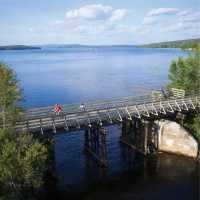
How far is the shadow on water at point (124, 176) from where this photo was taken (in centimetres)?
3023

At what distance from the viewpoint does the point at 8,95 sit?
26.0 meters

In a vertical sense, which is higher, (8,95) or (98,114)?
(8,95)

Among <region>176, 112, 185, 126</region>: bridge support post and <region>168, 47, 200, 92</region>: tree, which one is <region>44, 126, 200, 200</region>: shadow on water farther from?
<region>168, 47, 200, 92</region>: tree

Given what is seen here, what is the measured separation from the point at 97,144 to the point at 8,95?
1426cm

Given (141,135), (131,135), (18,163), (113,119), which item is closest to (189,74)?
(131,135)

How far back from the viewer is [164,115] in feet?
133

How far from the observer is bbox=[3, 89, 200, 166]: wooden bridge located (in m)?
32.1

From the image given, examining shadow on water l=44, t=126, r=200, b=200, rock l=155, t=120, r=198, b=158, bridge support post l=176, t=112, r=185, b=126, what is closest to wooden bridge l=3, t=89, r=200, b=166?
bridge support post l=176, t=112, r=185, b=126

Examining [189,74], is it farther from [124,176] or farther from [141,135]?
[124,176]

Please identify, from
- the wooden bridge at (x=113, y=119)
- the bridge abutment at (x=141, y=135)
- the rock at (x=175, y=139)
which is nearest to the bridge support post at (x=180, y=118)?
the wooden bridge at (x=113, y=119)

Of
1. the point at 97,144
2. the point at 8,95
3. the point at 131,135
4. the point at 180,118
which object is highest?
the point at 8,95

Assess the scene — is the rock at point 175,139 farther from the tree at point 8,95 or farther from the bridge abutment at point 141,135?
the tree at point 8,95

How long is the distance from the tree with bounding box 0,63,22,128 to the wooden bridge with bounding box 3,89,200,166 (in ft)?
6.66

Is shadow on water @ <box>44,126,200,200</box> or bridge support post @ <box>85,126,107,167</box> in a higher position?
bridge support post @ <box>85,126,107,167</box>
